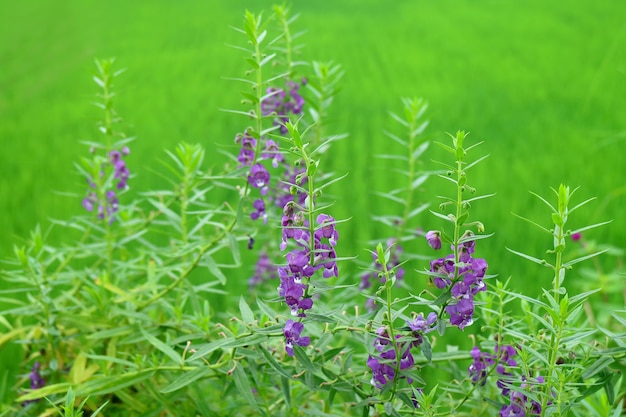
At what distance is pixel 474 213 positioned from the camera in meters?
4.91

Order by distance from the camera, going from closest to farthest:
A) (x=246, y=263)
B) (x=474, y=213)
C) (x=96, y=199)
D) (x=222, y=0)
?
(x=96, y=199) → (x=246, y=263) → (x=474, y=213) → (x=222, y=0)

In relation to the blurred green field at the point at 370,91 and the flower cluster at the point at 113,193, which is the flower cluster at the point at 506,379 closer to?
the flower cluster at the point at 113,193

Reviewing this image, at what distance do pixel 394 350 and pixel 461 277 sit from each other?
218 mm

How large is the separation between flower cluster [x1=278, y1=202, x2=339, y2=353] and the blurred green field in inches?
65.4

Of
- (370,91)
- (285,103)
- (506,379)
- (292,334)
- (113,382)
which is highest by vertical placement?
(285,103)

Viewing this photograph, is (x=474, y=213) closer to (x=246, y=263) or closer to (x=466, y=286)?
(x=246, y=263)

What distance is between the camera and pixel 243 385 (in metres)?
1.78

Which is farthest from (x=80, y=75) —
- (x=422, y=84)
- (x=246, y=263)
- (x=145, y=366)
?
(x=145, y=366)

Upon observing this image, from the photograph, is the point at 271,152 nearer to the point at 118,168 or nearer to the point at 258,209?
the point at 258,209

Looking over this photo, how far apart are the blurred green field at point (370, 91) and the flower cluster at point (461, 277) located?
1.83 meters

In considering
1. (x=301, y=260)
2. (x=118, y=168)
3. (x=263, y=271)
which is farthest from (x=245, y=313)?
(x=263, y=271)

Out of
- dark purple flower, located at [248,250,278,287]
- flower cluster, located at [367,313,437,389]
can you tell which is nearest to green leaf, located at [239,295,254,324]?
flower cluster, located at [367,313,437,389]

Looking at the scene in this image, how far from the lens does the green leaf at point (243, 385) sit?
69.3 inches

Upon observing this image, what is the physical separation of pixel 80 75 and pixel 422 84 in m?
3.41
